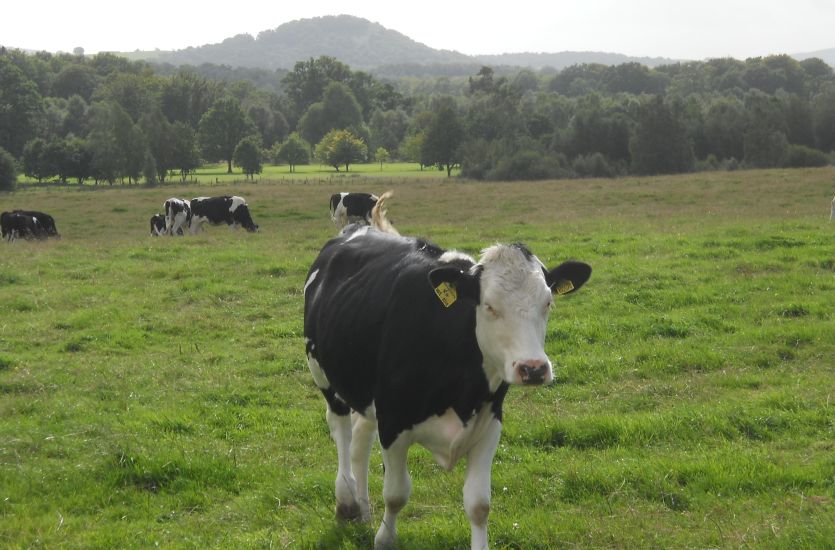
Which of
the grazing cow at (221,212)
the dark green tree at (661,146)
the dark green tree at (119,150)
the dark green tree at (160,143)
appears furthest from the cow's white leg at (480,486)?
the dark green tree at (160,143)

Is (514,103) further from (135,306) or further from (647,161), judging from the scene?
(135,306)

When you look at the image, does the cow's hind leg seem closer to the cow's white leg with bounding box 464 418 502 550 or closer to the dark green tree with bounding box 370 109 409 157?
the cow's white leg with bounding box 464 418 502 550

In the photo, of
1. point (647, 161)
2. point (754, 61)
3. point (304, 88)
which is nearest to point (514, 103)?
point (647, 161)

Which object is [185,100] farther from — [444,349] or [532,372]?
[532,372]

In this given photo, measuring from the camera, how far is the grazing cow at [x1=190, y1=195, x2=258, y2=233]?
106ft

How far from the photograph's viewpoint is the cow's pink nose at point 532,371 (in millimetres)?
4754

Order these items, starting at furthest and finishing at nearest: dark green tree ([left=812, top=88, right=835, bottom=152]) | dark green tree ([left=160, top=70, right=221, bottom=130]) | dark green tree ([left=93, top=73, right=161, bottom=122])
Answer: dark green tree ([left=160, top=70, right=221, bottom=130]) < dark green tree ([left=93, top=73, right=161, bottom=122]) < dark green tree ([left=812, top=88, right=835, bottom=152])

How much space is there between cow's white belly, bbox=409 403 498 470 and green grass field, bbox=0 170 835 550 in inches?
32.8

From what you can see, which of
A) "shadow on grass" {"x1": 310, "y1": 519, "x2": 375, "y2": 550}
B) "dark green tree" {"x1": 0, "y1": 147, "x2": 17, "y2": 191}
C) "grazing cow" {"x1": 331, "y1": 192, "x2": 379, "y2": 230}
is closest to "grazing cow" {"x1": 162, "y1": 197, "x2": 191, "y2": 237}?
"grazing cow" {"x1": 331, "y1": 192, "x2": 379, "y2": 230}

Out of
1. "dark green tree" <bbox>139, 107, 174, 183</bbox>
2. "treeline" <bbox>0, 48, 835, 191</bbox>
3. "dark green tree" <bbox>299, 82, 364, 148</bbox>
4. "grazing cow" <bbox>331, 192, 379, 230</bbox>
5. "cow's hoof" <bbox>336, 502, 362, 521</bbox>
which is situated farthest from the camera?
"dark green tree" <bbox>299, 82, 364, 148</bbox>

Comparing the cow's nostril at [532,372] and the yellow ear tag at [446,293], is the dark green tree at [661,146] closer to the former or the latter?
the yellow ear tag at [446,293]

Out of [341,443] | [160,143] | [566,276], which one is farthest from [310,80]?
[566,276]

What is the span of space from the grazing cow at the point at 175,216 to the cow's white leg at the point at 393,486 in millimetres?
27914

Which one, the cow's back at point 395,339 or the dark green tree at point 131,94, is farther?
the dark green tree at point 131,94
